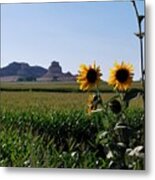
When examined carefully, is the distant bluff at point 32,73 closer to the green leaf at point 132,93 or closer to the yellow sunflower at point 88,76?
the yellow sunflower at point 88,76

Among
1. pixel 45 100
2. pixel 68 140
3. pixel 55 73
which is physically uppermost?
pixel 55 73

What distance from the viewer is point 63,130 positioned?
8.66ft

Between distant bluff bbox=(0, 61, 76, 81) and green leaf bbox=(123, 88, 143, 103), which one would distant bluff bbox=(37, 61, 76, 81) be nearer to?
distant bluff bbox=(0, 61, 76, 81)

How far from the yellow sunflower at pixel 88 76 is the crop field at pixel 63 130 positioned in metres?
0.03

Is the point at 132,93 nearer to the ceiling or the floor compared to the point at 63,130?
nearer to the ceiling

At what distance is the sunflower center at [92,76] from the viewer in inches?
102

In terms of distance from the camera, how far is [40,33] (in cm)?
265

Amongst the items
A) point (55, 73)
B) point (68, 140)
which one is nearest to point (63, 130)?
point (68, 140)

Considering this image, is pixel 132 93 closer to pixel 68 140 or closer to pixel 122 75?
pixel 122 75

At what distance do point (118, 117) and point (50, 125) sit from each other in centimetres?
29

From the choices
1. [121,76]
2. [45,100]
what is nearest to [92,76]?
[121,76]

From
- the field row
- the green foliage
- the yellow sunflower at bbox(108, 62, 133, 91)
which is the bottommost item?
the green foliage

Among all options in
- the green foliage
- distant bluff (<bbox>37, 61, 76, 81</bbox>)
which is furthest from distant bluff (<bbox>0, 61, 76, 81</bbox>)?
the green foliage

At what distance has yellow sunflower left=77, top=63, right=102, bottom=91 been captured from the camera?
8.48ft
